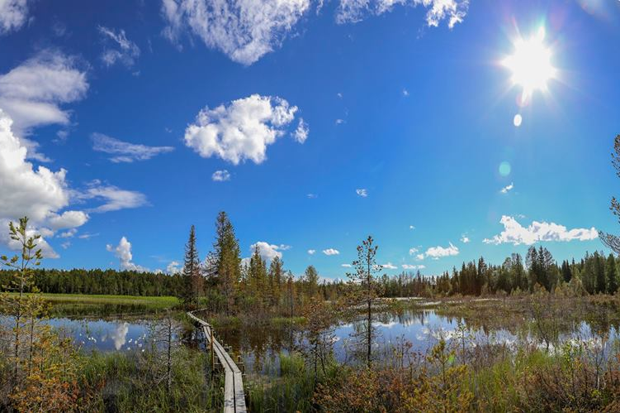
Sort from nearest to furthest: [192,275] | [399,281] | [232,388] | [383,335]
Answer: [232,388] < [383,335] < [192,275] < [399,281]

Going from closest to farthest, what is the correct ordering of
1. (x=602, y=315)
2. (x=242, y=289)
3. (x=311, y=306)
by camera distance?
(x=311, y=306) → (x=602, y=315) → (x=242, y=289)

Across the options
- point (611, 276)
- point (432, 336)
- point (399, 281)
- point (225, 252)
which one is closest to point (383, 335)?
point (432, 336)

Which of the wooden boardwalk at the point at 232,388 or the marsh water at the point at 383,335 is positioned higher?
the wooden boardwalk at the point at 232,388

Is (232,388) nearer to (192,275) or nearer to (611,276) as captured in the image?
(192,275)

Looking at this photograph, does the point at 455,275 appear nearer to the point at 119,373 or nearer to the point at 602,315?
the point at 602,315

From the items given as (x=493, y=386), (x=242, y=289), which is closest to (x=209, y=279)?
(x=242, y=289)

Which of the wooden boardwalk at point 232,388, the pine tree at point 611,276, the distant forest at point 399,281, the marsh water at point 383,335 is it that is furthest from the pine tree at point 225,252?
the pine tree at point 611,276

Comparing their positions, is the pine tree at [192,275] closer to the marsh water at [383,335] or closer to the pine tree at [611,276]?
the marsh water at [383,335]

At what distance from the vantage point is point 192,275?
2014 inches

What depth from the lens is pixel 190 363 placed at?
46.0ft

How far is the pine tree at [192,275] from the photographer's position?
165 ft

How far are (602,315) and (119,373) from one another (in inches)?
1361

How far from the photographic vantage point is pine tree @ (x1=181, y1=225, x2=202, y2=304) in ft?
165

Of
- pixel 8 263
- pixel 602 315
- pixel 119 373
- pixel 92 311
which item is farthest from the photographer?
pixel 92 311
